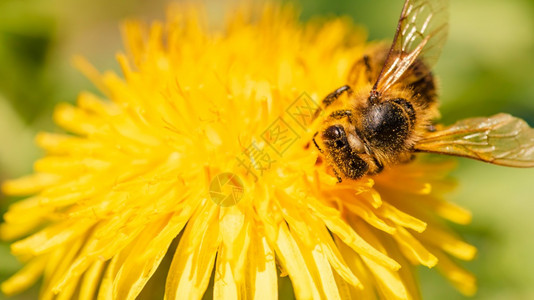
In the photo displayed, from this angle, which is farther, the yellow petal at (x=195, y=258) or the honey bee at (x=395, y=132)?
the honey bee at (x=395, y=132)

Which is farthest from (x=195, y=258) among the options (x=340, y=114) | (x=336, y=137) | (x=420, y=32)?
(x=420, y=32)

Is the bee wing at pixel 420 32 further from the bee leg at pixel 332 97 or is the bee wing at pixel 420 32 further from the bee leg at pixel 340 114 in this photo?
the bee leg at pixel 340 114

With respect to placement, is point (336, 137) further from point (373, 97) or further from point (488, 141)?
point (488, 141)

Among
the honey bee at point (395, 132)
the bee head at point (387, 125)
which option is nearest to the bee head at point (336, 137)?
the honey bee at point (395, 132)

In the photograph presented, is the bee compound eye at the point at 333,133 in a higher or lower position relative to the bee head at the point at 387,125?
higher

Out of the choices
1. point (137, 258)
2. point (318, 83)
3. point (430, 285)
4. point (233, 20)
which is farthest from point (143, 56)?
point (430, 285)

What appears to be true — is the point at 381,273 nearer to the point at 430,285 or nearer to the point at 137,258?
the point at 137,258
